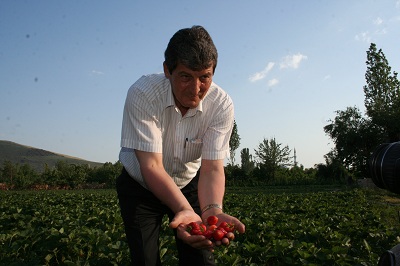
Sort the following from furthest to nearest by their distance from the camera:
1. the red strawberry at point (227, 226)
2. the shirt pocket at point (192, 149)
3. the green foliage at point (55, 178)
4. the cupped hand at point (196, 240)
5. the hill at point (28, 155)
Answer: the hill at point (28, 155) < the green foliage at point (55, 178) < the shirt pocket at point (192, 149) < the red strawberry at point (227, 226) < the cupped hand at point (196, 240)

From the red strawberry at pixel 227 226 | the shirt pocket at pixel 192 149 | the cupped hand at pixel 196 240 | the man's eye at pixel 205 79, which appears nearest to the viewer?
the cupped hand at pixel 196 240

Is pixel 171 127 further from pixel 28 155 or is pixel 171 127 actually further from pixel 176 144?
pixel 28 155

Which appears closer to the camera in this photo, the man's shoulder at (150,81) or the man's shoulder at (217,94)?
the man's shoulder at (150,81)

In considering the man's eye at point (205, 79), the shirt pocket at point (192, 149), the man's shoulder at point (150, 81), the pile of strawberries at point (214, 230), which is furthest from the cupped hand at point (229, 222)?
the man's shoulder at point (150, 81)

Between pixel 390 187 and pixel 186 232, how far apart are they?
38.6 inches

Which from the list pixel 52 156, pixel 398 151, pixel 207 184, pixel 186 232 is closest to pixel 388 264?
pixel 398 151

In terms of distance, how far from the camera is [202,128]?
2.58m

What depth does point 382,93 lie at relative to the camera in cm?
3781

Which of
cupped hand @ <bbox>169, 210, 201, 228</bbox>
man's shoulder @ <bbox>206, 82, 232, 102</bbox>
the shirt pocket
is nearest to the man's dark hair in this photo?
man's shoulder @ <bbox>206, 82, 232, 102</bbox>

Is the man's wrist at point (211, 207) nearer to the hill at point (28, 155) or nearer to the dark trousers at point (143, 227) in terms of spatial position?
the dark trousers at point (143, 227)

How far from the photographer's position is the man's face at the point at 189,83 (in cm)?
213

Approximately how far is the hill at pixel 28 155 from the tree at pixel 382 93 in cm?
9704

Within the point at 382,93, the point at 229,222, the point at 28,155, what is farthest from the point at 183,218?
the point at 28,155

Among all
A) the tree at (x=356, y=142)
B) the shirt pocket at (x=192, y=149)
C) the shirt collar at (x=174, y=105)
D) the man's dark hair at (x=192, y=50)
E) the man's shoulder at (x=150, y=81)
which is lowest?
the shirt pocket at (x=192, y=149)
